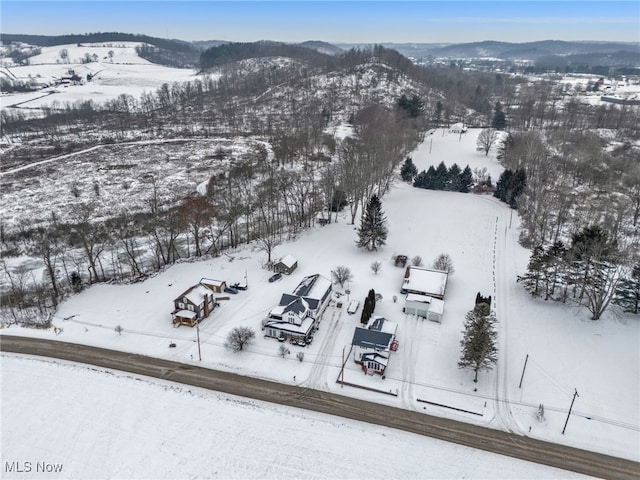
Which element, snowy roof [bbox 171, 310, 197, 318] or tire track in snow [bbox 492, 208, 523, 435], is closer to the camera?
tire track in snow [bbox 492, 208, 523, 435]

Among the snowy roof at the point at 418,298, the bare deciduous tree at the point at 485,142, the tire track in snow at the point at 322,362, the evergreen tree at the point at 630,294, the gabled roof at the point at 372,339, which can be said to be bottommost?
the tire track in snow at the point at 322,362

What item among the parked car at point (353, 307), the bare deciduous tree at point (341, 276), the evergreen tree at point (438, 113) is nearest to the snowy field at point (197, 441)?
the parked car at point (353, 307)

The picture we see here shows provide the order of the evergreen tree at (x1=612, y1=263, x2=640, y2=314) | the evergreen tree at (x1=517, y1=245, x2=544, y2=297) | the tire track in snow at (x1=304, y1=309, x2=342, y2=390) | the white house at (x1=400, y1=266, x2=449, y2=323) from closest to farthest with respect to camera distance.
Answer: the tire track in snow at (x1=304, y1=309, x2=342, y2=390) < the evergreen tree at (x1=612, y1=263, x2=640, y2=314) < the white house at (x1=400, y1=266, x2=449, y2=323) < the evergreen tree at (x1=517, y1=245, x2=544, y2=297)

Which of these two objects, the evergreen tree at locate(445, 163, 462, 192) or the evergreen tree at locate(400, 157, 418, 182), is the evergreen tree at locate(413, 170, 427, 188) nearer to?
the evergreen tree at locate(400, 157, 418, 182)

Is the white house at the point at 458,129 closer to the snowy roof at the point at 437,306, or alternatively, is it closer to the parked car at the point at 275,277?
the snowy roof at the point at 437,306

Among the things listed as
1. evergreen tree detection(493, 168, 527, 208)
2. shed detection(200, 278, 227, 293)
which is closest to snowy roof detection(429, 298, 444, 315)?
shed detection(200, 278, 227, 293)

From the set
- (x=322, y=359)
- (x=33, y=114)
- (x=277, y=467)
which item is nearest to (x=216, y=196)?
(x=322, y=359)
